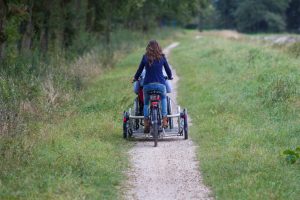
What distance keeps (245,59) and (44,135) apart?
1702 centimetres

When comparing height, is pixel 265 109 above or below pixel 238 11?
below

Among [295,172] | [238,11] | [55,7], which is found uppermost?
[238,11]

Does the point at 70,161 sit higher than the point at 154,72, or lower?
lower

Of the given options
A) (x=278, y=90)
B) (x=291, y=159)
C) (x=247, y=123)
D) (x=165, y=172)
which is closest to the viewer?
(x=291, y=159)

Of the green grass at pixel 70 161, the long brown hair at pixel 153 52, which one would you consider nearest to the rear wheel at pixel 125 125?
the green grass at pixel 70 161

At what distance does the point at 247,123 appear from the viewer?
14.1 meters

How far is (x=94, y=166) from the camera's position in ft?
33.6

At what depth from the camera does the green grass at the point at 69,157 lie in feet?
28.9

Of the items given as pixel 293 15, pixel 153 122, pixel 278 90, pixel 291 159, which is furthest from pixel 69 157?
pixel 293 15

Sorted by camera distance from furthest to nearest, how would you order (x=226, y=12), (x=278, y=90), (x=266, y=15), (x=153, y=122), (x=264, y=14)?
1. (x=226, y=12)
2. (x=264, y=14)
3. (x=266, y=15)
4. (x=278, y=90)
5. (x=153, y=122)

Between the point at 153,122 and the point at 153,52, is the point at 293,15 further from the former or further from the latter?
the point at 153,122

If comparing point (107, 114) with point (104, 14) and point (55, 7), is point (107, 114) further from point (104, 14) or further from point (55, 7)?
point (104, 14)

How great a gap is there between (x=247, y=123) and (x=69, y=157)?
197 inches

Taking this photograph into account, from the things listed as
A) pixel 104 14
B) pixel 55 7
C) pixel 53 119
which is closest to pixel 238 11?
pixel 104 14
